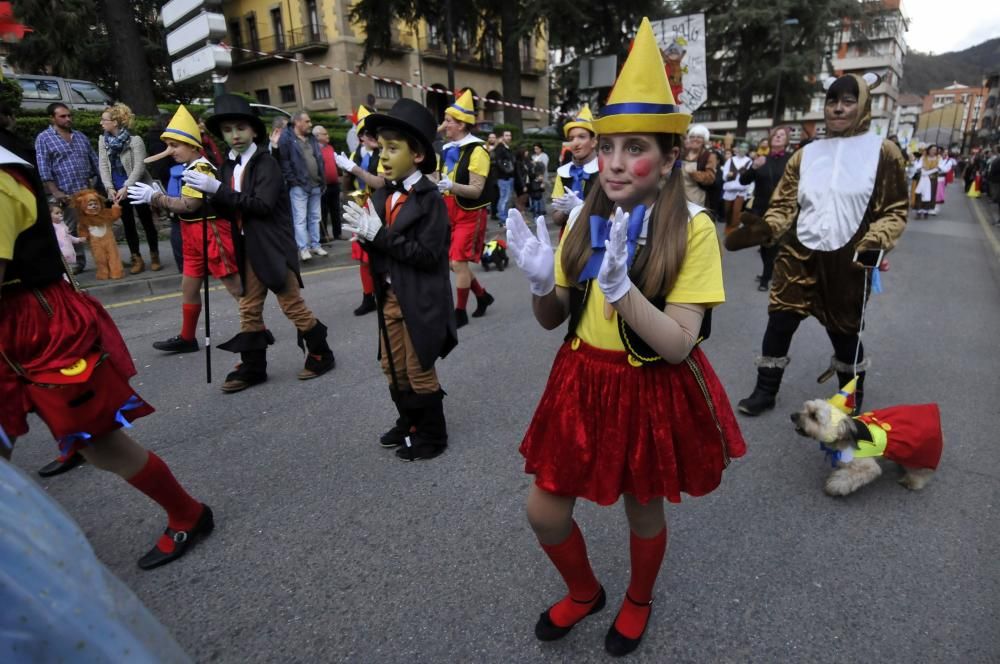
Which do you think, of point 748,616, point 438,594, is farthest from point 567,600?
point 748,616

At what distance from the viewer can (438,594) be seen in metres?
2.24

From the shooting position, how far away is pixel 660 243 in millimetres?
1563

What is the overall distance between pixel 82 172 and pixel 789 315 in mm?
8144

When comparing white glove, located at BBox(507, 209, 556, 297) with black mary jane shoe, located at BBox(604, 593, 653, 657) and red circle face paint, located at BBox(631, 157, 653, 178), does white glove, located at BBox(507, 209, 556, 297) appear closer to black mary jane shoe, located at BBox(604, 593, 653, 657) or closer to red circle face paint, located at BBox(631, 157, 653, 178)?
red circle face paint, located at BBox(631, 157, 653, 178)

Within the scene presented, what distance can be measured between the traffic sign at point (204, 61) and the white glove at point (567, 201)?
3654 mm

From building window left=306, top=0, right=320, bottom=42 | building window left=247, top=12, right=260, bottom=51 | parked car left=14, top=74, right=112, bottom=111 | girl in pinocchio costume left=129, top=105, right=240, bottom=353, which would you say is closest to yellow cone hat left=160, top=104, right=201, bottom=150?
girl in pinocchio costume left=129, top=105, right=240, bottom=353

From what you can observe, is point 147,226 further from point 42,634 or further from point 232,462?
point 42,634

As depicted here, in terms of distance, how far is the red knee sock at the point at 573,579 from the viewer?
6.13 feet

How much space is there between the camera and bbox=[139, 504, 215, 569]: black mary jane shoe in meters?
2.40

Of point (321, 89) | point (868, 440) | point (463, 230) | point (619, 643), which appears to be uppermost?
point (321, 89)

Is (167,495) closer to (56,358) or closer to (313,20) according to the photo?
(56,358)

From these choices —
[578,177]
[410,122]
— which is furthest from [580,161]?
[410,122]

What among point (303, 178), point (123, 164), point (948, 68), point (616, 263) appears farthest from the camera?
point (948, 68)

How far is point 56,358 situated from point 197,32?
14.9 feet
